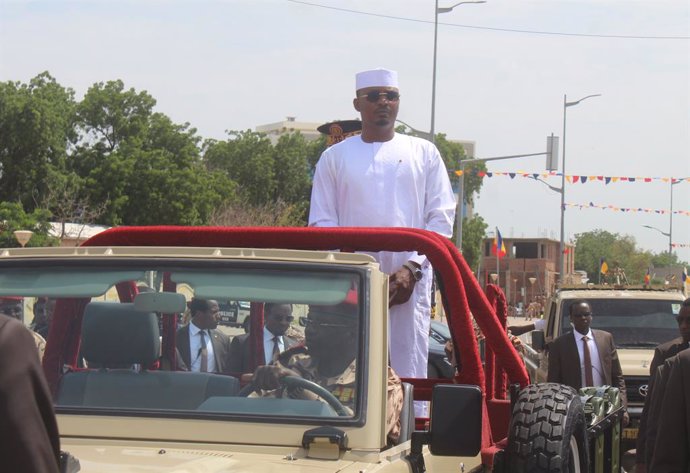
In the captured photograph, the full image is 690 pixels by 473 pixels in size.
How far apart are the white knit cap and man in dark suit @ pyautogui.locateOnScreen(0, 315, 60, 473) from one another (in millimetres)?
4172

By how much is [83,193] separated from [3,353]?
50795 millimetres

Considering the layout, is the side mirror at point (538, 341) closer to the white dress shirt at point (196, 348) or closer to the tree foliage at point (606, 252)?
the white dress shirt at point (196, 348)

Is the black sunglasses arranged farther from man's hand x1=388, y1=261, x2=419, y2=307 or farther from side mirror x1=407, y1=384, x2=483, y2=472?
side mirror x1=407, y1=384, x2=483, y2=472

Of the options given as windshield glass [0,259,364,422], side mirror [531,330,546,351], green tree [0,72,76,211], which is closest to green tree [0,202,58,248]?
green tree [0,72,76,211]

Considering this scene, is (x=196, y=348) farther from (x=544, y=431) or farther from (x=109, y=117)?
(x=109, y=117)

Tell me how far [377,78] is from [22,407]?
14.2 feet

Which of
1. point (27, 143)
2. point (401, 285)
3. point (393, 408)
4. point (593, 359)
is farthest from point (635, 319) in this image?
point (27, 143)

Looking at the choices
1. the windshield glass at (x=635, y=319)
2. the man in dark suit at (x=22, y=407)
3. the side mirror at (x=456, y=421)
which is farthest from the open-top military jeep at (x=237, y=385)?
the windshield glass at (x=635, y=319)

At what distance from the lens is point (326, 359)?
4141mm

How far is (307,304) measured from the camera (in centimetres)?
420

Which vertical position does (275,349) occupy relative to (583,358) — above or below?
above

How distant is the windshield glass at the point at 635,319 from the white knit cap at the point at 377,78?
8210 mm

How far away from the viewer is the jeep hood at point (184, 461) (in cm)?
357

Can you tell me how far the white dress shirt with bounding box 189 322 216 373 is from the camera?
4.27 m
